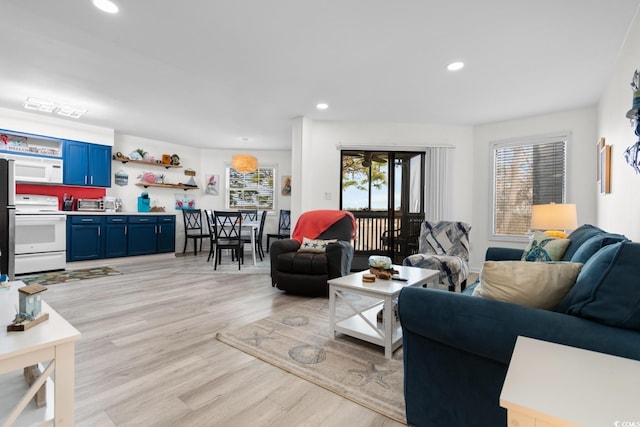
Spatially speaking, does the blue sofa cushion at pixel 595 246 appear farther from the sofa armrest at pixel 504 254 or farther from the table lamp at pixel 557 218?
the table lamp at pixel 557 218

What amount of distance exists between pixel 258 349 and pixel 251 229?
3538mm

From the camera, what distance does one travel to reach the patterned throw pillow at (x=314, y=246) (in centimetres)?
377

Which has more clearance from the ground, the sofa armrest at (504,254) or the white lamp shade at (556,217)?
the white lamp shade at (556,217)

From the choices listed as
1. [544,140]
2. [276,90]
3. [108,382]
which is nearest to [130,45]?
[276,90]

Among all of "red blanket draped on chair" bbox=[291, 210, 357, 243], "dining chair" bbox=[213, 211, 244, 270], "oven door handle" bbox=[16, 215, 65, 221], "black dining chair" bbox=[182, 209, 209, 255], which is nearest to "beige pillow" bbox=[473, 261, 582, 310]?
"red blanket draped on chair" bbox=[291, 210, 357, 243]

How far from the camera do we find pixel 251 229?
18.2ft

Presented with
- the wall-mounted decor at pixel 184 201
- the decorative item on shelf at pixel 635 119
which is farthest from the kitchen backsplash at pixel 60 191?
the decorative item on shelf at pixel 635 119

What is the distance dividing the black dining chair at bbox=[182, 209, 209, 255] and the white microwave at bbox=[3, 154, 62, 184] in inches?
88.8

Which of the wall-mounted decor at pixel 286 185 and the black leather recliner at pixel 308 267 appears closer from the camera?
the black leather recliner at pixel 308 267

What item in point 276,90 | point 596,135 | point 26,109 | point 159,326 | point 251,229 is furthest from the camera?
point 251,229

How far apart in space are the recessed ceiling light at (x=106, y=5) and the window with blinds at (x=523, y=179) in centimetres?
523

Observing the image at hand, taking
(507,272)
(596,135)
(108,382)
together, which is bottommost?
(108,382)

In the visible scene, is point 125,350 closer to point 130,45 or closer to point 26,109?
point 130,45

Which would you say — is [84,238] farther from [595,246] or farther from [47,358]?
[595,246]
